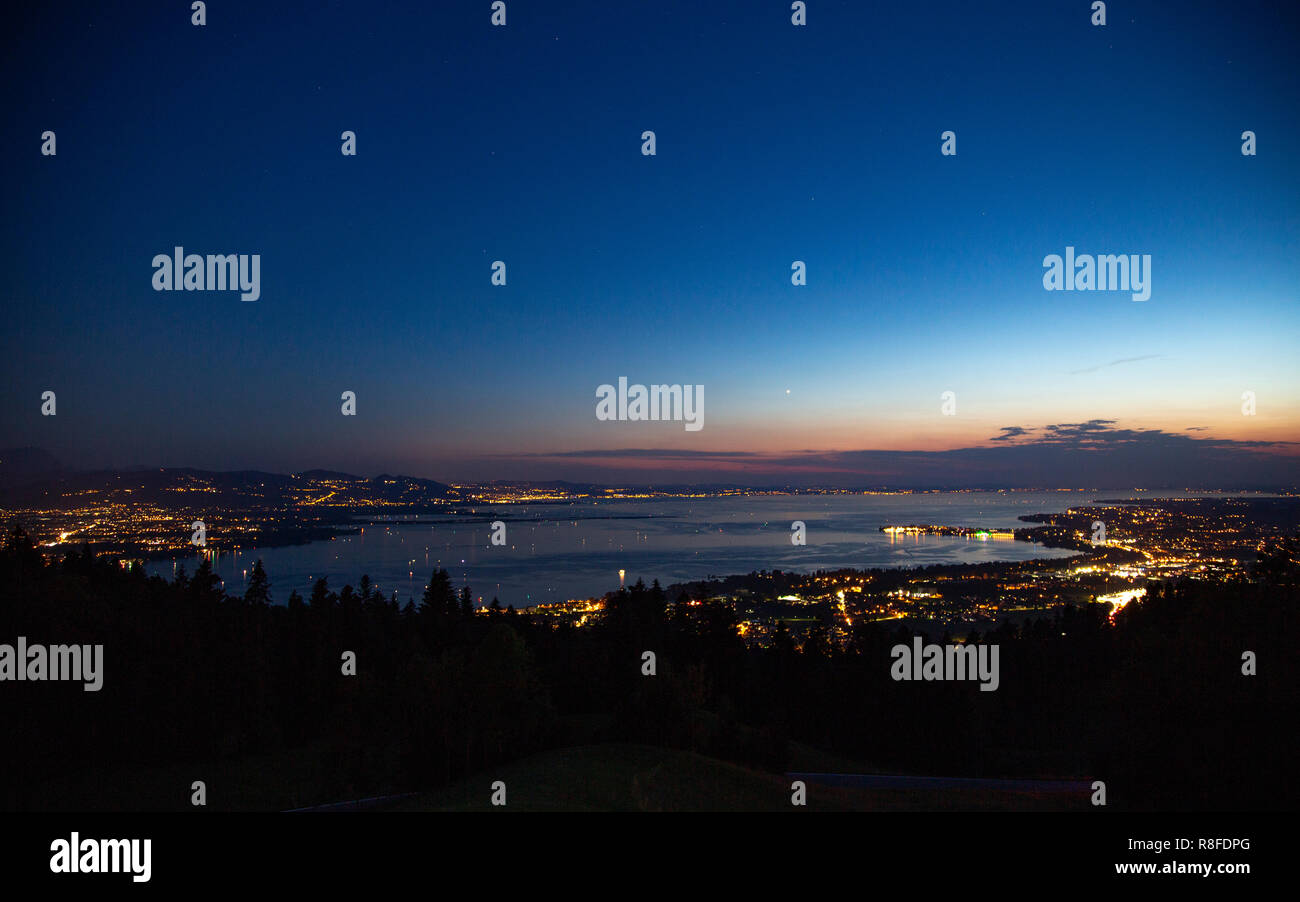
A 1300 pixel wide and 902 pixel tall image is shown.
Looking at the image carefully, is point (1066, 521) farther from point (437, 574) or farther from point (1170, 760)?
point (1170, 760)

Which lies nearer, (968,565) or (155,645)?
(155,645)

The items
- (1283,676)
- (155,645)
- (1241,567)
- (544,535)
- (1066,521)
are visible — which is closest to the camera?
(1283,676)

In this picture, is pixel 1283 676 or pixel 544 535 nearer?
pixel 1283 676

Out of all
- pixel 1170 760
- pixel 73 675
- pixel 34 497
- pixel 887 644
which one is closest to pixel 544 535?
pixel 34 497

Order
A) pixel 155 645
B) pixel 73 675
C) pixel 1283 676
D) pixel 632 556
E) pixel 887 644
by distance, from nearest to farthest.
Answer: pixel 1283 676
pixel 73 675
pixel 155 645
pixel 887 644
pixel 632 556

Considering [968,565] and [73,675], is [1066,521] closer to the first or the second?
[968,565]
